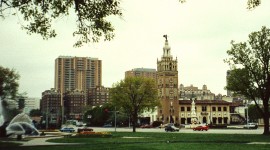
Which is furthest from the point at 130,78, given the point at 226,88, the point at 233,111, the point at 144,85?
the point at 233,111

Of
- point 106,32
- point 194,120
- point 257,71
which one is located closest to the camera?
point 106,32

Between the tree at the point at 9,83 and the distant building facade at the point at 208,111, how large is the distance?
3537 inches

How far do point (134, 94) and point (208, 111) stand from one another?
86.4 meters

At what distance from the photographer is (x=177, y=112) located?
144375 millimetres

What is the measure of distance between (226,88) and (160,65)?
3795 inches

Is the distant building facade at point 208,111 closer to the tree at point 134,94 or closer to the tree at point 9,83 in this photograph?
the tree at point 134,94

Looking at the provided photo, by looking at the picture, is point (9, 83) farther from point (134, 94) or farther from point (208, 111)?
point (208, 111)

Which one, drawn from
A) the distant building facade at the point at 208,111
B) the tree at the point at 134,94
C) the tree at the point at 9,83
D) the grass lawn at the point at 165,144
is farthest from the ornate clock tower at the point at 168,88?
the grass lawn at the point at 165,144

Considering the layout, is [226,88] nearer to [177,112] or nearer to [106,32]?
[106,32]

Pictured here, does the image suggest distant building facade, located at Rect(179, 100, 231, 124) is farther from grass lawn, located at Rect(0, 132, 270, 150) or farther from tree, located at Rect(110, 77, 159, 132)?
grass lawn, located at Rect(0, 132, 270, 150)

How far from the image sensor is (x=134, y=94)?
233 feet

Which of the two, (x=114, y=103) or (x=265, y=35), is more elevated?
(x=265, y=35)

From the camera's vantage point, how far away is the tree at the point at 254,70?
4841 cm

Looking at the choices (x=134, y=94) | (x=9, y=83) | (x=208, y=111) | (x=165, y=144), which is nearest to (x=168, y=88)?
(x=208, y=111)
